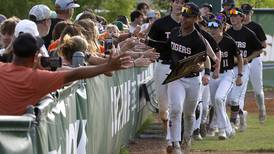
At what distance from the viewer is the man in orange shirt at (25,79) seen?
638cm

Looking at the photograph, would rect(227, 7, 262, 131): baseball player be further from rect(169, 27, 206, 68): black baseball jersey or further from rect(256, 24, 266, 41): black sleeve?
rect(169, 27, 206, 68): black baseball jersey

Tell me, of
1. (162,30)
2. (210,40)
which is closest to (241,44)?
(210,40)

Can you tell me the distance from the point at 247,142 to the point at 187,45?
3.08 meters

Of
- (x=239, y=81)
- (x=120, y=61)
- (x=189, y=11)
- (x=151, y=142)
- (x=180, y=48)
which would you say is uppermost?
(x=189, y=11)

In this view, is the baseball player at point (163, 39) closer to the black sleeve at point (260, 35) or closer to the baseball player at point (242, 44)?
the baseball player at point (242, 44)

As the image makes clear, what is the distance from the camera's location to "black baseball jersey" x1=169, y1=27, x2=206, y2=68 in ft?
40.0

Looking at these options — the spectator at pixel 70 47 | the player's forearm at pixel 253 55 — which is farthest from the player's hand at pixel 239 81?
the spectator at pixel 70 47

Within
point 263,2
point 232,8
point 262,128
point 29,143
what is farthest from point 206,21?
point 263,2

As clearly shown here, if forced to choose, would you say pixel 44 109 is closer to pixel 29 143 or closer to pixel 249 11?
pixel 29 143

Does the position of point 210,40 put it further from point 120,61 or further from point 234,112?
point 120,61

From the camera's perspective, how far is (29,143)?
4.89 m

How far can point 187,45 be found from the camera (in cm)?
1217

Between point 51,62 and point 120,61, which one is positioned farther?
point 51,62

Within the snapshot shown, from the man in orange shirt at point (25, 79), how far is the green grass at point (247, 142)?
23.7 ft
